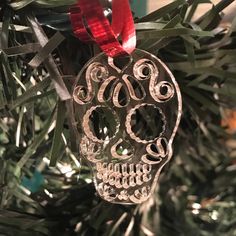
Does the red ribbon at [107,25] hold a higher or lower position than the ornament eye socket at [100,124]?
higher

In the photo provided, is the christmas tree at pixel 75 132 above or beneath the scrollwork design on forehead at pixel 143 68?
beneath

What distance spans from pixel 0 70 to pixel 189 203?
15 centimetres

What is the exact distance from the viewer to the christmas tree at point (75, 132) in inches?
9.1

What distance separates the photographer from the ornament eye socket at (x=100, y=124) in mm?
224

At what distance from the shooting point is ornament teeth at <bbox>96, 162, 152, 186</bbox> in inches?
8.5

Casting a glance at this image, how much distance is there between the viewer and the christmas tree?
0.76 ft

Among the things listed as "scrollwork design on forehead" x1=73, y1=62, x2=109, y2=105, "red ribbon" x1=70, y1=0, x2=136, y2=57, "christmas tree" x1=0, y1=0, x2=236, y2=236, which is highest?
"red ribbon" x1=70, y1=0, x2=136, y2=57

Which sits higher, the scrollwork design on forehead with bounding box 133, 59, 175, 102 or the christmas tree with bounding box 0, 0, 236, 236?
the scrollwork design on forehead with bounding box 133, 59, 175, 102

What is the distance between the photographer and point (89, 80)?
0.22 meters

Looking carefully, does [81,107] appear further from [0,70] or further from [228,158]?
[228,158]

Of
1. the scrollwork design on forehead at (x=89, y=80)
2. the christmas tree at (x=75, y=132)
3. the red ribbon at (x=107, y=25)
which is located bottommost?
the christmas tree at (x=75, y=132)

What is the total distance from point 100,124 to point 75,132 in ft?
0.06

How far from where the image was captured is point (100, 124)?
245mm

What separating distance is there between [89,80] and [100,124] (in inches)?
1.3
